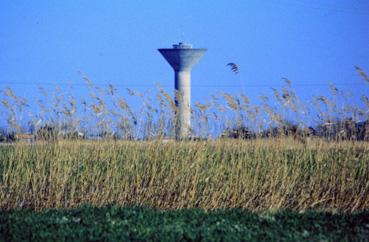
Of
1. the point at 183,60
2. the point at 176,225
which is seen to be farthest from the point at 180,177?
the point at 183,60

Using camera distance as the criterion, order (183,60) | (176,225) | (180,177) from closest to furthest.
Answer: (176,225) < (180,177) < (183,60)

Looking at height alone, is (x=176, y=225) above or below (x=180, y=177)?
below

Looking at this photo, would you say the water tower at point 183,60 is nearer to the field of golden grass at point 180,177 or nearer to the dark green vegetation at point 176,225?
the field of golden grass at point 180,177

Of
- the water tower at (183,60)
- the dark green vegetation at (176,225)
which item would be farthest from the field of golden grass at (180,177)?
the water tower at (183,60)

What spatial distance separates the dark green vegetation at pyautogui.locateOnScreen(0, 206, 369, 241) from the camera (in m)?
6.03

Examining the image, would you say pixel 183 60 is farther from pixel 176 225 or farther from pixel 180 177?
pixel 176 225

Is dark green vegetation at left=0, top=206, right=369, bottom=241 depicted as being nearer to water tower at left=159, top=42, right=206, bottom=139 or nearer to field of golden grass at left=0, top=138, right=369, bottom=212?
field of golden grass at left=0, top=138, right=369, bottom=212

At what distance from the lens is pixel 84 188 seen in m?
8.13

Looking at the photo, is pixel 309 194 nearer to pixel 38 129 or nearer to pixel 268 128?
A: pixel 268 128

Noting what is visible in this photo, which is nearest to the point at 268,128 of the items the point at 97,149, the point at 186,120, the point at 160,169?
the point at 186,120

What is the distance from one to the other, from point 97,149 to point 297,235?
10.6ft

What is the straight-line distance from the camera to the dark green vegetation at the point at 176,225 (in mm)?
6031

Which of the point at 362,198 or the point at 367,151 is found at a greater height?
the point at 367,151

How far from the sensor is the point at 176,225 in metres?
6.42
